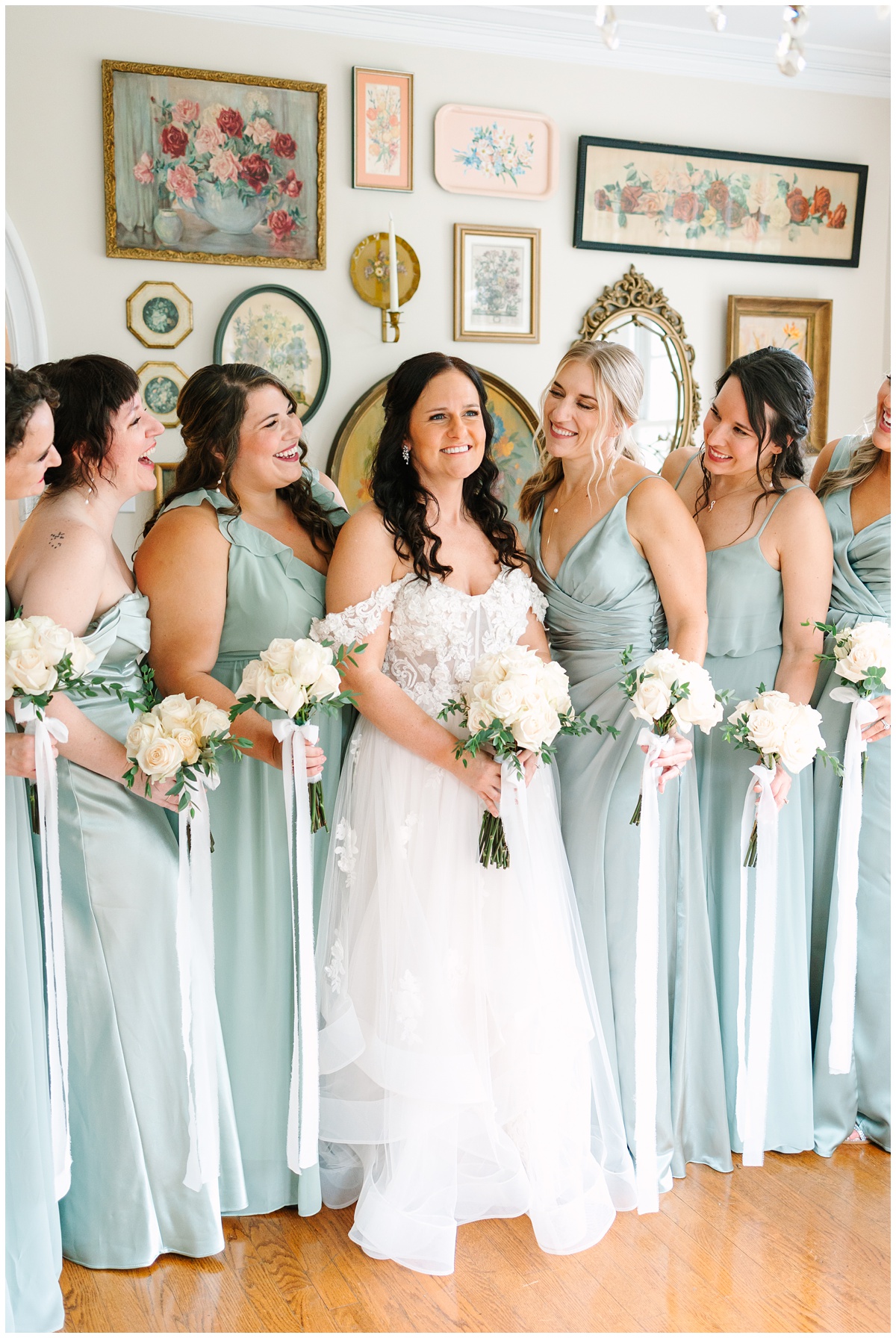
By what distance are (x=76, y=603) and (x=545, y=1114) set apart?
1432 mm

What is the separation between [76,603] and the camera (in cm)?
212

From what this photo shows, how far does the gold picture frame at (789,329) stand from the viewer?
16.4 ft

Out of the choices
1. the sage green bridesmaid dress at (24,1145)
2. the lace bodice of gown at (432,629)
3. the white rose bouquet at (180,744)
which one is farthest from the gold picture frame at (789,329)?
the sage green bridesmaid dress at (24,1145)

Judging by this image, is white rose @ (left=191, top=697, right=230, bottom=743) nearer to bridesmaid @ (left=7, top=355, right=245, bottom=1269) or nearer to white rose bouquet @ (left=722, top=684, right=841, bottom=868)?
bridesmaid @ (left=7, top=355, right=245, bottom=1269)

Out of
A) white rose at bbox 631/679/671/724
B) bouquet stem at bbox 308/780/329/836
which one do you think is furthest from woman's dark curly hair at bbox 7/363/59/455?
white rose at bbox 631/679/671/724

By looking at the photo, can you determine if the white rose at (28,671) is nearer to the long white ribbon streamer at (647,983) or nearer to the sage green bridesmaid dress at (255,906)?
the sage green bridesmaid dress at (255,906)

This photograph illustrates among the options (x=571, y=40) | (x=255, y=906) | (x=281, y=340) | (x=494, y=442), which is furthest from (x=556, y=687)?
(x=571, y=40)

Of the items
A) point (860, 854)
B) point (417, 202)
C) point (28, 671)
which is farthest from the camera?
point (417, 202)

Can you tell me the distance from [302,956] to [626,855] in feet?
2.60

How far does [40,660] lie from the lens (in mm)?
1952

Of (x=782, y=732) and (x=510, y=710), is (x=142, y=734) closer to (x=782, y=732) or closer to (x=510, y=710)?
(x=510, y=710)

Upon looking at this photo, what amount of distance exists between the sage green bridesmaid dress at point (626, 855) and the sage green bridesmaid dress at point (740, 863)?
0.35 ft

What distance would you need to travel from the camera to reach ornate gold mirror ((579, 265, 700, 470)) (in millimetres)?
4793

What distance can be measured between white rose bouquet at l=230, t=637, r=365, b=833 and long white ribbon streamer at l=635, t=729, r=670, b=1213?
69 centimetres
